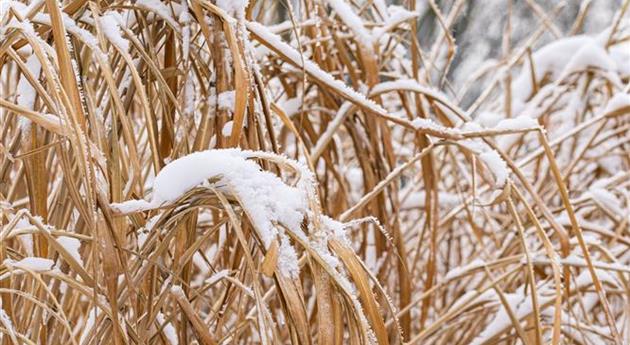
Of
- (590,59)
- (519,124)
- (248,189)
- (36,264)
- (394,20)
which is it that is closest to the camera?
(248,189)

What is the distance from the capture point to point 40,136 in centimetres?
80

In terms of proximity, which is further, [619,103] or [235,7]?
[619,103]

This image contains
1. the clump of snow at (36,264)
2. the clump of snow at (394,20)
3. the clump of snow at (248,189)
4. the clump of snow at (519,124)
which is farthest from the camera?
the clump of snow at (394,20)

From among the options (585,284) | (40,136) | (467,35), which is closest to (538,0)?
(467,35)

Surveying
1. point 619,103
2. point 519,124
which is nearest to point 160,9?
point 519,124

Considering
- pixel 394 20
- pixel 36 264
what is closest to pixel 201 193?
pixel 36 264

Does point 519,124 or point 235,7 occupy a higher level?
point 235,7

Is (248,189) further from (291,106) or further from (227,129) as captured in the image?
(291,106)

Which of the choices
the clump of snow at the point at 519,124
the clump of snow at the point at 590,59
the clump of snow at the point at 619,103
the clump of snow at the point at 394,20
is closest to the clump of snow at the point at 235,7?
the clump of snow at the point at 519,124

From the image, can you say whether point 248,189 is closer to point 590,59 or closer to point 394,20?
point 394,20

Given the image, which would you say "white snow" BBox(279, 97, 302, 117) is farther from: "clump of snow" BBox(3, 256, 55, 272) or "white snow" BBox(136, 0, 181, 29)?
"clump of snow" BBox(3, 256, 55, 272)

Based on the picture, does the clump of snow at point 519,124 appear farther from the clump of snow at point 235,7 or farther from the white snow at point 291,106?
the white snow at point 291,106

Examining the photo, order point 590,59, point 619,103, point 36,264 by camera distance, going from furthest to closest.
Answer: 1. point 590,59
2. point 619,103
3. point 36,264

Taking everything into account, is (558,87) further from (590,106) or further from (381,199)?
(381,199)
